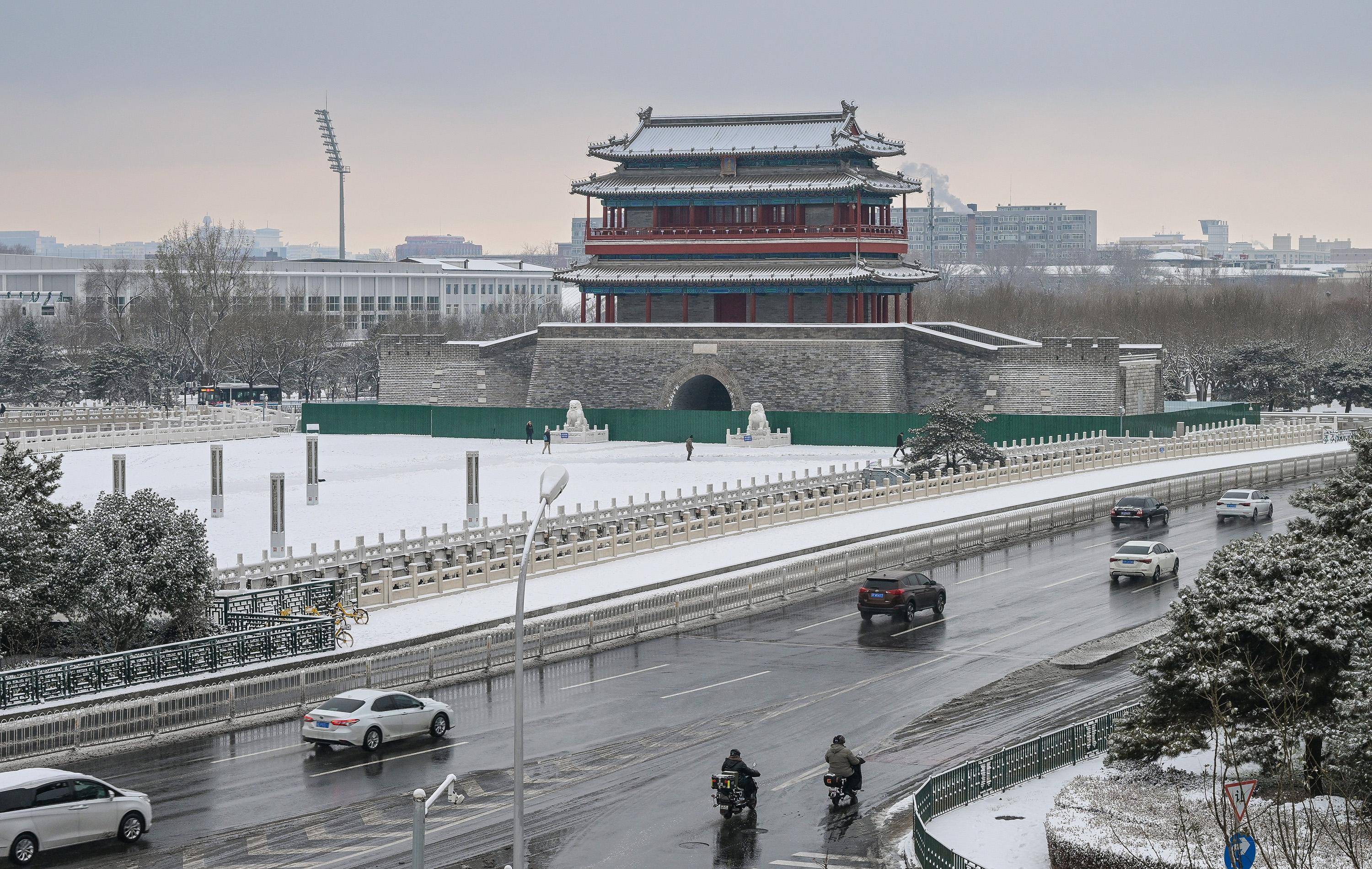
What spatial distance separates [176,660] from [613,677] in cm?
832

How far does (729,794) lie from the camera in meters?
23.3

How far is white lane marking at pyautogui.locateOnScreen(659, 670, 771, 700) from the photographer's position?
31.2 metres

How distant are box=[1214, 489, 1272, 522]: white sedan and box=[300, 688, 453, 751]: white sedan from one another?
35.1 metres

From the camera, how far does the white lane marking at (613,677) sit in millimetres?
32344

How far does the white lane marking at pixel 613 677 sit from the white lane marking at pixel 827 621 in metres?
4.75

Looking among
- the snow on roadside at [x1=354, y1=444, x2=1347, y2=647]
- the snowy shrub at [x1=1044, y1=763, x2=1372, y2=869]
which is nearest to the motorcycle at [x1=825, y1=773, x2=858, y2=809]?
the snowy shrub at [x1=1044, y1=763, x2=1372, y2=869]

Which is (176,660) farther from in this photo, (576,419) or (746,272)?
(746,272)

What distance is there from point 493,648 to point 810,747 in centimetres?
944

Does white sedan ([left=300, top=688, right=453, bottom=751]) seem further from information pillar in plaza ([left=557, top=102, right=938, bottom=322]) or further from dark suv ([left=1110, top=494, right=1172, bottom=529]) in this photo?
information pillar in plaza ([left=557, top=102, right=938, bottom=322])

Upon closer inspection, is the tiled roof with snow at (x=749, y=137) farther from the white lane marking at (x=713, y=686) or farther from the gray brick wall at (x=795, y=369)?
the white lane marking at (x=713, y=686)

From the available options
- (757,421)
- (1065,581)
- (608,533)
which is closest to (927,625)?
(1065,581)

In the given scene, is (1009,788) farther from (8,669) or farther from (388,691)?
(8,669)

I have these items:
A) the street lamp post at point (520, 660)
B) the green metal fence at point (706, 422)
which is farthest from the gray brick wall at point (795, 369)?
the street lamp post at point (520, 660)

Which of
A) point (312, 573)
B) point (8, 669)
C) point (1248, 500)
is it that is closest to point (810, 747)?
point (8, 669)
